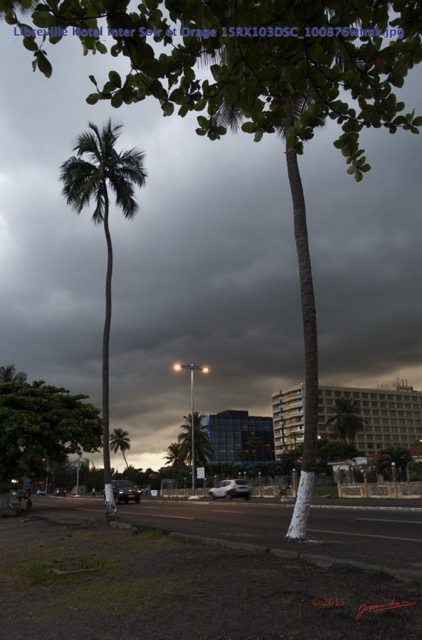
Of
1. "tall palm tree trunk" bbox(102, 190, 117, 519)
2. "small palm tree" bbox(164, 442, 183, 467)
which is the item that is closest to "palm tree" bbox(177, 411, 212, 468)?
"small palm tree" bbox(164, 442, 183, 467)

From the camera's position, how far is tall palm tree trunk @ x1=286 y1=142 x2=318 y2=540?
33.6 ft

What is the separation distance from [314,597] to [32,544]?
963cm

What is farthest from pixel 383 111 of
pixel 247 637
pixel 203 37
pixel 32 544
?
pixel 32 544

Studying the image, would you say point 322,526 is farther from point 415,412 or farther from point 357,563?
point 415,412

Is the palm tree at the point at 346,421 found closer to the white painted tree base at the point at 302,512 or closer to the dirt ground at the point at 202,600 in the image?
the white painted tree base at the point at 302,512

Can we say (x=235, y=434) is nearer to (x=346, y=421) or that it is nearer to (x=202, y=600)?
(x=346, y=421)

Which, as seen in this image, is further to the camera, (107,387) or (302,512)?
(107,387)

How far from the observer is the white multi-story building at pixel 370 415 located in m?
154

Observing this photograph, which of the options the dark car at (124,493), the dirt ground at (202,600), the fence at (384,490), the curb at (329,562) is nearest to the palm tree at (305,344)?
the curb at (329,562)

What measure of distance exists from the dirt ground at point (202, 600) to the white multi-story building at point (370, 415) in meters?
145

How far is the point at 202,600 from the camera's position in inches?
233

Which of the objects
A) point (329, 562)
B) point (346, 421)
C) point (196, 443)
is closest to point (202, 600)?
point (329, 562)

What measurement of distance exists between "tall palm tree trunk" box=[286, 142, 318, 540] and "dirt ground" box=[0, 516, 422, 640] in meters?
1.56

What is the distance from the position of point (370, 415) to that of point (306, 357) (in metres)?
159
